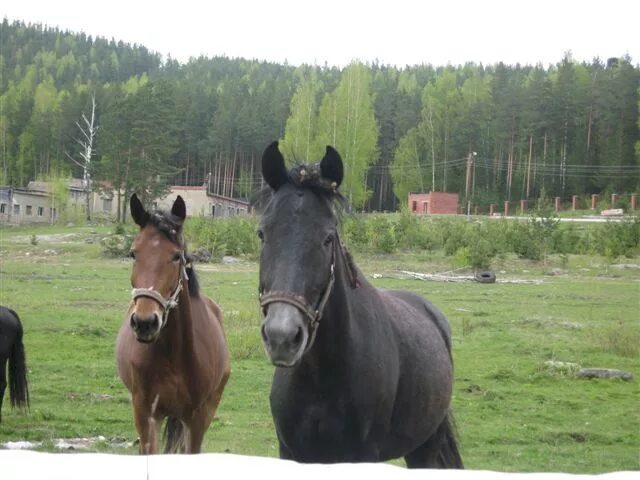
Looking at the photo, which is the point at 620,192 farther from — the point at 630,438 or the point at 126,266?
the point at 630,438

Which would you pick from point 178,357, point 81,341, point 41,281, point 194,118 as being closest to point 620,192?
point 194,118

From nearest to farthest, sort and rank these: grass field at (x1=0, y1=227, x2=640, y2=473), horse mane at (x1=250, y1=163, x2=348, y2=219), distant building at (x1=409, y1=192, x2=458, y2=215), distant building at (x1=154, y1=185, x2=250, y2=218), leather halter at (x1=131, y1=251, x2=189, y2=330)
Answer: horse mane at (x1=250, y1=163, x2=348, y2=219) → leather halter at (x1=131, y1=251, x2=189, y2=330) → grass field at (x1=0, y1=227, x2=640, y2=473) → distant building at (x1=154, y1=185, x2=250, y2=218) → distant building at (x1=409, y1=192, x2=458, y2=215)

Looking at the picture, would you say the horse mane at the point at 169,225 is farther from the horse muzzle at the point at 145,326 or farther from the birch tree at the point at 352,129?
the birch tree at the point at 352,129

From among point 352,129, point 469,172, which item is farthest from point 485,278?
point 469,172

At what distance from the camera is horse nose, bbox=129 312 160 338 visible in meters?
5.16

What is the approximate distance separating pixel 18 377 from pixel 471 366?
6.82m

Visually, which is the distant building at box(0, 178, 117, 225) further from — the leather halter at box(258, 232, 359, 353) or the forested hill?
the leather halter at box(258, 232, 359, 353)

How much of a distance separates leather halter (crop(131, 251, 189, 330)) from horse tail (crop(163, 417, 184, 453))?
3.89 ft

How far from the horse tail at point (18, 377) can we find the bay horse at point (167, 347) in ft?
11.1

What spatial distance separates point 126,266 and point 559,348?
694 inches

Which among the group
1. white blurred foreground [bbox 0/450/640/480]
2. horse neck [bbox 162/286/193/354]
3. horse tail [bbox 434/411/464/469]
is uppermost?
white blurred foreground [bbox 0/450/640/480]

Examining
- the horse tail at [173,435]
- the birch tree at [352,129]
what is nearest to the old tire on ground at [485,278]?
the birch tree at [352,129]

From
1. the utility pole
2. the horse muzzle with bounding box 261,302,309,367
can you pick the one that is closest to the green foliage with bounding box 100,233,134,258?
the horse muzzle with bounding box 261,302,309,367

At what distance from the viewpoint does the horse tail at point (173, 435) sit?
644cm
